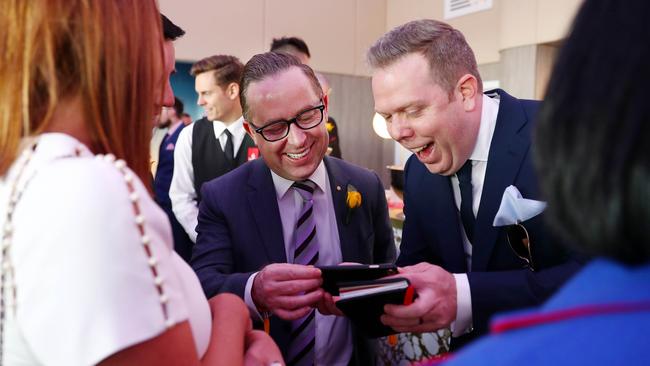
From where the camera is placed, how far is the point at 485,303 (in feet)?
5.49

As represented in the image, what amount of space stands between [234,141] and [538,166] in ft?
11.3

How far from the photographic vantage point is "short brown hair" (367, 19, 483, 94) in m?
1.95

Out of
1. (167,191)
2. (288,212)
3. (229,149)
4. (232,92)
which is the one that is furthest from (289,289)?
(167,191)

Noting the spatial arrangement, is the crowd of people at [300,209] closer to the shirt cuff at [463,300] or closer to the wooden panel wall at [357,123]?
the shirt cuff at [463,300]

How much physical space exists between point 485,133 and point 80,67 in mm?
1535

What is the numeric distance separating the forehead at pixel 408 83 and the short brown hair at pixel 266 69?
0.30 metres

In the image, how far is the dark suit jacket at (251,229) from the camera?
198cm

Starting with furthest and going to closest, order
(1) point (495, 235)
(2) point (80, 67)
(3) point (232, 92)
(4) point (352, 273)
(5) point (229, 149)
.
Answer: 1. (3) point (232, 92)
2. (5) point (229, 149)
3. (1) point (495, 235)
4. (4) point (352, 273)
5. (2) point (80, 67)

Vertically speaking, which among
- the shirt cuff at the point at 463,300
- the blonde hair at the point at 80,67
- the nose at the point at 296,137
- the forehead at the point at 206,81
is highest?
the forehead at the point at 206,81

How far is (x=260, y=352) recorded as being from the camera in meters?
1.08

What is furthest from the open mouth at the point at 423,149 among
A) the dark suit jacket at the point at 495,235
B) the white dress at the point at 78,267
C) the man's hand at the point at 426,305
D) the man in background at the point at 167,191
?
the man in background at the point at 167,191

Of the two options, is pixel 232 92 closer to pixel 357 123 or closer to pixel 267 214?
pixel 267 214

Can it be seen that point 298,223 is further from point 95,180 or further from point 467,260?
point 95,180

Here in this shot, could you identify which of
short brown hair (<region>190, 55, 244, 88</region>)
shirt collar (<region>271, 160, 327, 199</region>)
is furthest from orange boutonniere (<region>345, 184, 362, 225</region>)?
short brown hair (<region>190, 55, 244, 88</region>)
